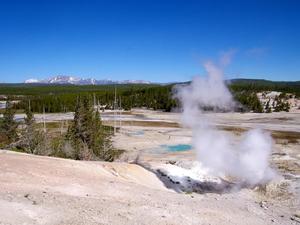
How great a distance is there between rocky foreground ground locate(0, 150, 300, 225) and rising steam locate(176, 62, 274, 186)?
4.14 metres

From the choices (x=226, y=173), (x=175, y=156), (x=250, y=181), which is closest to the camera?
(x=250, y=181)

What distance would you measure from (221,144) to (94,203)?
15913 millimetres

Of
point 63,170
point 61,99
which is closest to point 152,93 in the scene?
point 61,99

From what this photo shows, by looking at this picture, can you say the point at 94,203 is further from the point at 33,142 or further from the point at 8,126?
the point at 8,126

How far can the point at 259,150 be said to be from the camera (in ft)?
91.7

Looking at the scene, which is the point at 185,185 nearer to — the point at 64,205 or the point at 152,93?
the point at 64,205

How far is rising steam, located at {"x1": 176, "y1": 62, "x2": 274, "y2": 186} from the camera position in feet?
83.9

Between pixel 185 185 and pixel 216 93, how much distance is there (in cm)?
737

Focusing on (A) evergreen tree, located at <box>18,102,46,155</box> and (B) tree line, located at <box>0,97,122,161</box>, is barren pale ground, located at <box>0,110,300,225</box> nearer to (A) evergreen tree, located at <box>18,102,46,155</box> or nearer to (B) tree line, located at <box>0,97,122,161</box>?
(B) tree line, located at <box>0,97,122,161</box>

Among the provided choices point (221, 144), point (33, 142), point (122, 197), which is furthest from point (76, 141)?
point (122, 197)

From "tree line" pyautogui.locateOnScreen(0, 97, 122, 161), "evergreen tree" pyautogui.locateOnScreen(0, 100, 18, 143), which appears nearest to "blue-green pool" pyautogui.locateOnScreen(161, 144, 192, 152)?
"tree line" pyautogui.locateOnScreen(0, 97, 122, 161)

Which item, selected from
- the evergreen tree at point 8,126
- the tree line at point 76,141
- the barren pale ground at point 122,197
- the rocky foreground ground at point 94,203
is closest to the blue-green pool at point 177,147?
the tree line at point 76,141

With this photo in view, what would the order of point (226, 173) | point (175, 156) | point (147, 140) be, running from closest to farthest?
point (226, 173) → point (175, 156) → point (147, 140)

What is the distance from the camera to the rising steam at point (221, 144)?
25.6m
